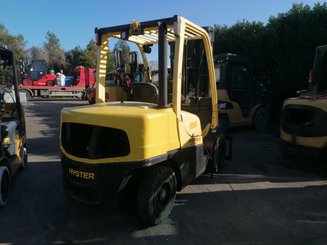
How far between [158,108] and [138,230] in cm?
139

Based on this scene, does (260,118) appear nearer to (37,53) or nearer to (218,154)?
(218,154)

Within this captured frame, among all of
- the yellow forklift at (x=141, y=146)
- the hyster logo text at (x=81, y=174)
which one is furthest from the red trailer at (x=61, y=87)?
the hyster logo text at (x=81, y=174)

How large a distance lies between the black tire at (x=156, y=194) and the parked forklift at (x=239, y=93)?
610 centimetres

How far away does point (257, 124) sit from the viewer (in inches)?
450

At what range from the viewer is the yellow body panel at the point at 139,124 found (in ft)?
13.1

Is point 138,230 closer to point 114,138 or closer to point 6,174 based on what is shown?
point 114,138

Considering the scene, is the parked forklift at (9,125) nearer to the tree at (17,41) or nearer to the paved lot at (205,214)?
the paved lot at (205,214)

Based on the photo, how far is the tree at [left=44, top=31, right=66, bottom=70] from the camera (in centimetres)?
5945

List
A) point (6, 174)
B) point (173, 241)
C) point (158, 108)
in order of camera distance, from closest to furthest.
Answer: point (173, 241), point (158, 108), point (6, 174)

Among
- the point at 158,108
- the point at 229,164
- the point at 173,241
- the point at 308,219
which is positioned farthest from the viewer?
the point at 229,164

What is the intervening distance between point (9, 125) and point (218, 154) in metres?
3.33

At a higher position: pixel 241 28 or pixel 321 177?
pixel 241 28

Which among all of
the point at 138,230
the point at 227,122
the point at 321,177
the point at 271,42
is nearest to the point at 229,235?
the point at 138,230

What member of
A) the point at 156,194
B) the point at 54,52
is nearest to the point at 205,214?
the point at 156,194
